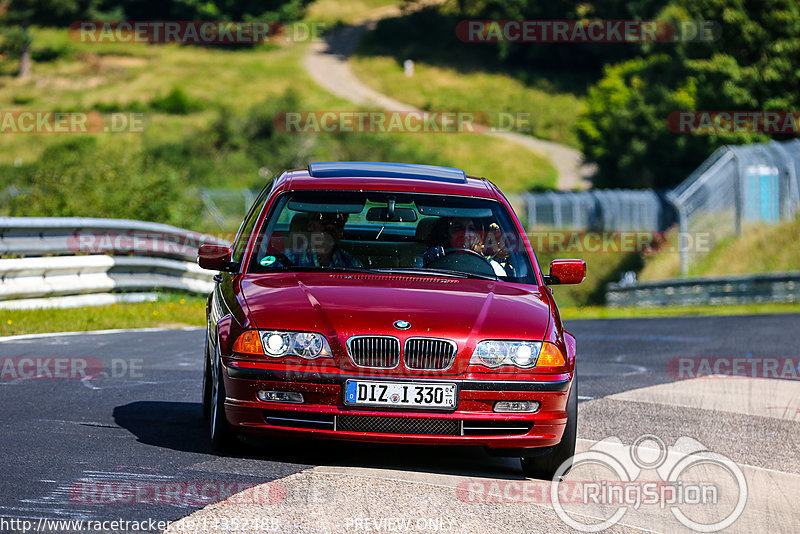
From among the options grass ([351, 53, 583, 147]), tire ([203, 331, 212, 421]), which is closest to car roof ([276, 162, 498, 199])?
tire ([203, 331, 212, 421])

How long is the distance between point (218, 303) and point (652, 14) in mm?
88692

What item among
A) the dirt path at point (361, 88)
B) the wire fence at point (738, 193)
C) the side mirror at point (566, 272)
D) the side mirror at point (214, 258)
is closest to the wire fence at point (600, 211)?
the wire fence at point (738, 193)

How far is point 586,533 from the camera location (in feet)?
17.8

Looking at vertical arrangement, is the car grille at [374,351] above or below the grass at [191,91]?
below

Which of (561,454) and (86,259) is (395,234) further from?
(86,259)

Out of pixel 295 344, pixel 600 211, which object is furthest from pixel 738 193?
pixel 295 344

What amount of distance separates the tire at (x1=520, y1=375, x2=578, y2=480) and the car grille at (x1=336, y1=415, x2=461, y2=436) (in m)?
0.62

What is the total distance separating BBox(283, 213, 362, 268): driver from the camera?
726 centimetres

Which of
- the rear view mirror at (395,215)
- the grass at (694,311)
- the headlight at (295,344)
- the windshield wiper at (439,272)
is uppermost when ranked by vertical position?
Answer: the rear view mirror at (395,215)

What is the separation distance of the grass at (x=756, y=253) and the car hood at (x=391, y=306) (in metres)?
26.5

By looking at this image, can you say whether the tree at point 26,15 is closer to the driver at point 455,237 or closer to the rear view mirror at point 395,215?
the rear view mirror at point 395,215

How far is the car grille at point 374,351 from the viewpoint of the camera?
20.2 ft

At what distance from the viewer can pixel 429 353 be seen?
620cm

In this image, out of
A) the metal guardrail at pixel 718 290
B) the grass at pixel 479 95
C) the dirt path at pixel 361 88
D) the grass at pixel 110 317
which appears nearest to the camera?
the grass at pixel 110 317
